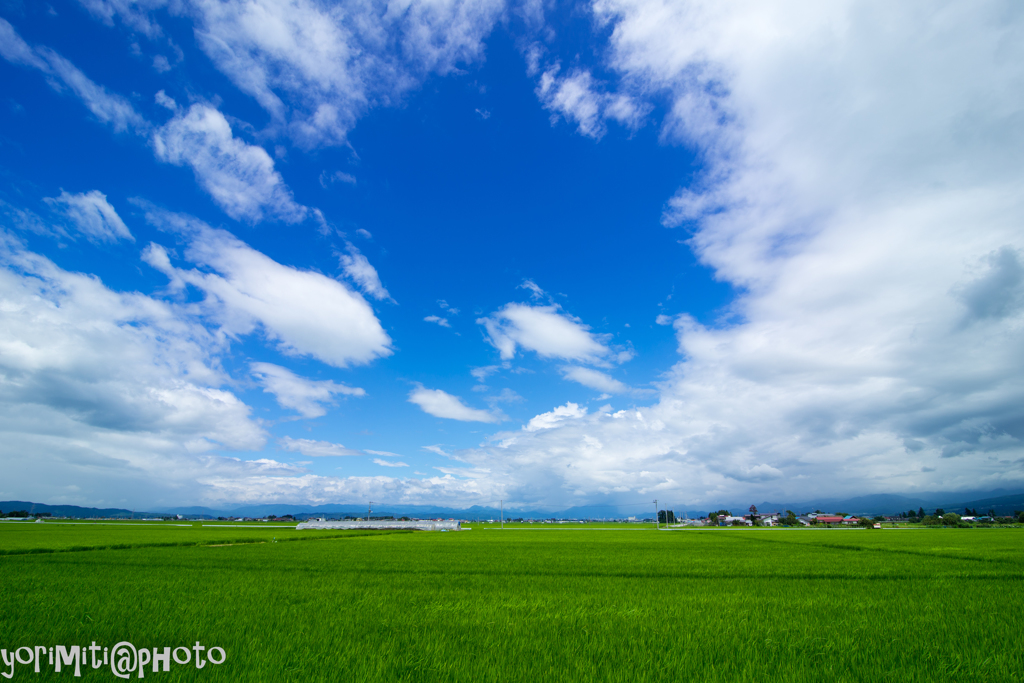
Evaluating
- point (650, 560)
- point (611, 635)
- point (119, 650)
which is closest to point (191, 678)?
point (119, 650)

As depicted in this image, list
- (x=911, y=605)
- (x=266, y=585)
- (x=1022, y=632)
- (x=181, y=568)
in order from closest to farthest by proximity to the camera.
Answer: (x=1022, y=632), (x=911, y=605), (x=266, y=585), (x=181, y=568)

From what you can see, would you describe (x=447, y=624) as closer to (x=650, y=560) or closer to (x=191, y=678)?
(x=191, y=678)

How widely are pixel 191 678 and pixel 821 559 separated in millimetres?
26017

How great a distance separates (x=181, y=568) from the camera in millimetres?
16312

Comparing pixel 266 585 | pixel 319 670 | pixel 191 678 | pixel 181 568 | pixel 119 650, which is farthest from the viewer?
pixel 181 568

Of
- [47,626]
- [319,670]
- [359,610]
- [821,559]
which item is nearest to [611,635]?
[319,670]

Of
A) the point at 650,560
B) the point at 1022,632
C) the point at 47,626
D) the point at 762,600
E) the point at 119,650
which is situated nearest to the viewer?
the point at 119,650

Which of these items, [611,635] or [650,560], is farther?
[650,560]

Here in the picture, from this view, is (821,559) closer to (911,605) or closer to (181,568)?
(911,605)

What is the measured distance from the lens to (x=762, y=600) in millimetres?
10484

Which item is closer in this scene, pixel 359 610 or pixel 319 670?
pixel 319 670

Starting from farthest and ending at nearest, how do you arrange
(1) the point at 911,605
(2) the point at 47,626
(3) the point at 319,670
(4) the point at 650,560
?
(4) the point at 650,560 < (1) the point at 911,605 < (2) the point at 47,626 < (3) the point at 319,670

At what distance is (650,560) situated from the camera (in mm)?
21000

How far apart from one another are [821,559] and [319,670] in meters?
24.8
